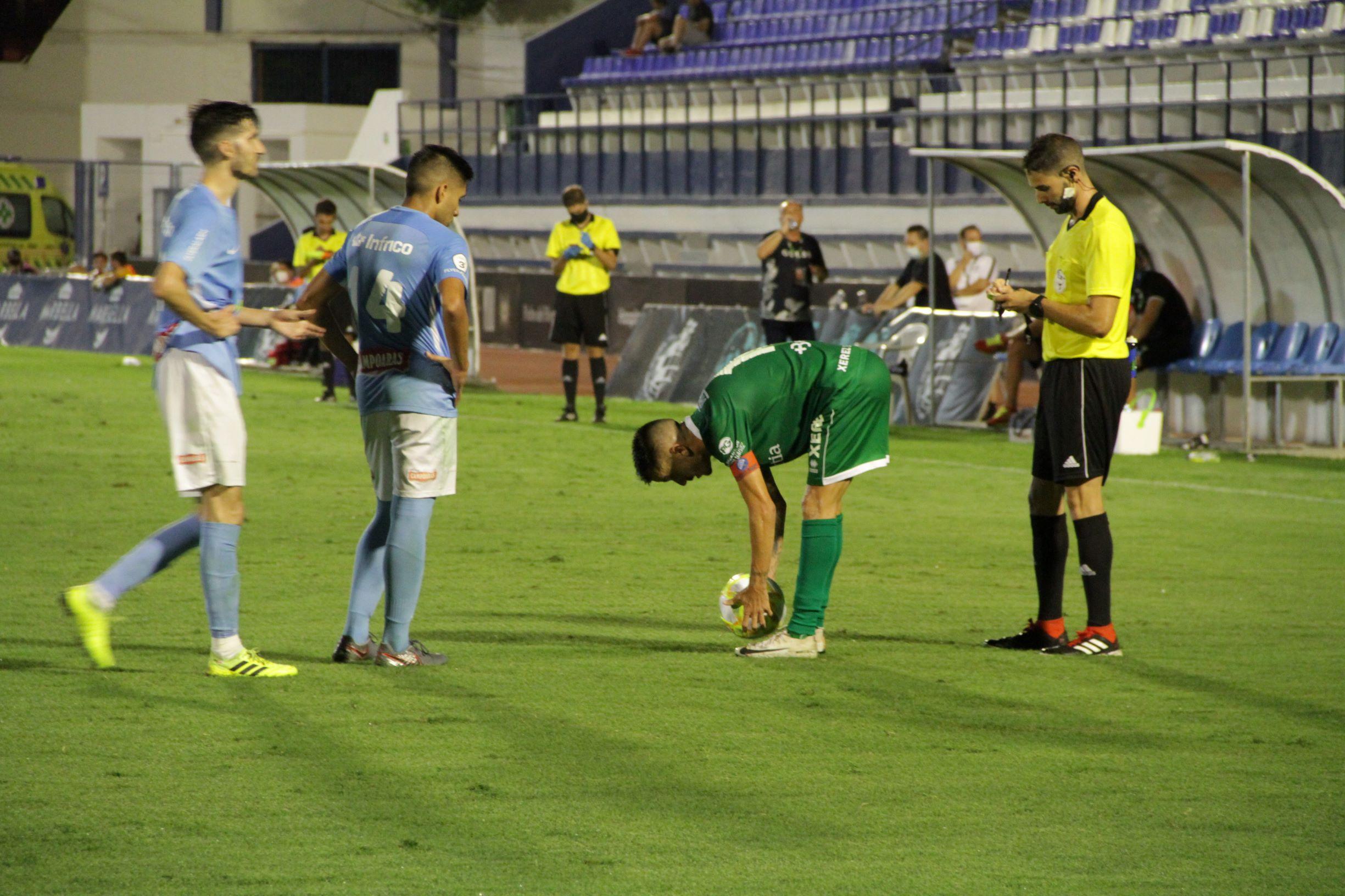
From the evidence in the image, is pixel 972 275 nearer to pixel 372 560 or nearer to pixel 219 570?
pixel 372 560

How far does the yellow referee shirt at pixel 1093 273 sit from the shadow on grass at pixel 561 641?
191 cm

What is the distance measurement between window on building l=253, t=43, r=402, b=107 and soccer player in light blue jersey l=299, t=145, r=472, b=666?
39672 mm

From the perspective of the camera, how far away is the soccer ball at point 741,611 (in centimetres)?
695

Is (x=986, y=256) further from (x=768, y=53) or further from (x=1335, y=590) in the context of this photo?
(x=768, y=53)

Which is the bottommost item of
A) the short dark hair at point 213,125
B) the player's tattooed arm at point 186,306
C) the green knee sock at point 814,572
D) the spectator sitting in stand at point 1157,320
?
the green knee sock at point 814,572

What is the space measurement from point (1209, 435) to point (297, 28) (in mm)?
33906

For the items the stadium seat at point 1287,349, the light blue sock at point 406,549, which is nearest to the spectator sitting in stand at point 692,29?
the stadium seat at point 1287,349

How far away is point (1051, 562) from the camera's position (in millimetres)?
7387

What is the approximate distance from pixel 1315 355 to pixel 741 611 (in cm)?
1029

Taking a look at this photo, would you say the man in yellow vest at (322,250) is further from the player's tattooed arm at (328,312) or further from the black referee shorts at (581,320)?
the player's tattooed arm at (328,312)

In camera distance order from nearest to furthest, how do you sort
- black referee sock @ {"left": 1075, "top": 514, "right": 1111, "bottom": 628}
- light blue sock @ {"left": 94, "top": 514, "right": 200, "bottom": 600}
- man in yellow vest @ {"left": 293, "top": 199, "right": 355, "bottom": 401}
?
light blue sock @ {"left": 94, "top": 514, "right": 200, "bottom": 600}, black referee sock @ {"left": 1075, "top": 514, "right": 1111, "bottom": 628}, man in yellow vest @ {"left": 293, "top": 199, "right": 355, "bottom": 401}

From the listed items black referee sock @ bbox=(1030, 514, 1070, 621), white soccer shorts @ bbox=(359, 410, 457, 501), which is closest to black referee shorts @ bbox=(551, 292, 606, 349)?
black referee sock @ bbox=(1030, 514, 1070, 621)

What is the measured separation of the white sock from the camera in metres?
6.50

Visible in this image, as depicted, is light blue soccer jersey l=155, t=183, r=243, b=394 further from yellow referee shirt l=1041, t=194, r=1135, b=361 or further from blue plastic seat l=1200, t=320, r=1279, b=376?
blue plastic seat l=1200, t=320, r=1279, b=376
